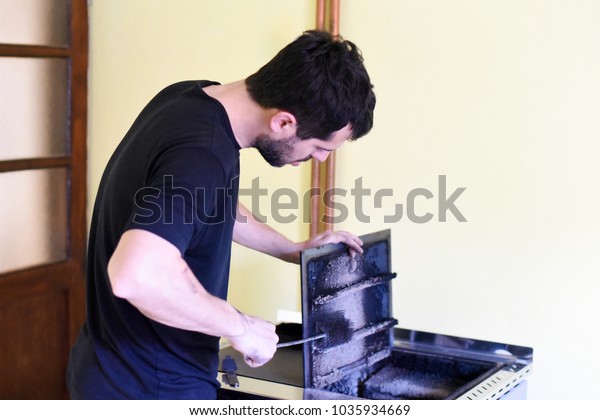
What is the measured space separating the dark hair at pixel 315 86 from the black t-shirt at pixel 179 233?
10 centimetres

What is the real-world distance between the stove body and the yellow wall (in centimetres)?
24

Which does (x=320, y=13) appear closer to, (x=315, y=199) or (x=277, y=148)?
(x=315, y=199)

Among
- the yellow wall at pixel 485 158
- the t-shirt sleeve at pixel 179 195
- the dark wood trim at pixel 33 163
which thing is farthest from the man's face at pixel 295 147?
the dark wood trim at pixel 33 163

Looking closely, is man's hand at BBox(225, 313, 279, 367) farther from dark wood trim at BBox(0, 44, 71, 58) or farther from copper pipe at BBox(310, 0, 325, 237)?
dark wood trim at BBox(0, 44, 71, 58)

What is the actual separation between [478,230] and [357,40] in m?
0.63

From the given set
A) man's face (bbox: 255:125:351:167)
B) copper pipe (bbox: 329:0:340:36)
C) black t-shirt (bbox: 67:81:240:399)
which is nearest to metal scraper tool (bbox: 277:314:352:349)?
black t-shirt (bbox: 67:81:240:399)

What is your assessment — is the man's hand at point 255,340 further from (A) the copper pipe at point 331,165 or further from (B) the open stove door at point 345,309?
(A) the copper pipe at point 331,165

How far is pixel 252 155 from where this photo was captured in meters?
2.46

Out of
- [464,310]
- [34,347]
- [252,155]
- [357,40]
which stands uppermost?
[357,40]

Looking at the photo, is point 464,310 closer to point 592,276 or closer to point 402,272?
point 402,272

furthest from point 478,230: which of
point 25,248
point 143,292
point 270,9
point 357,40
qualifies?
point 25,248

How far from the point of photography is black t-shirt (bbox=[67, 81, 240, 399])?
119 centimetres

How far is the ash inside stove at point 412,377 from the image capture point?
182 cm

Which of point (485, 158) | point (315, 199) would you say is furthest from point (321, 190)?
point (485, 158)
